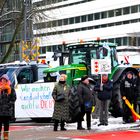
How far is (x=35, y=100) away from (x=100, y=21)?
8247 cm

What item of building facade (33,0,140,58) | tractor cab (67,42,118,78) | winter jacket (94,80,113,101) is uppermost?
building facade (33,0,140,58)

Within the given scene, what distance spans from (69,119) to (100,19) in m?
86.3

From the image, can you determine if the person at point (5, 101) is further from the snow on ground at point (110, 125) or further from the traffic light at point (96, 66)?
the traffic light at point (96, 66)

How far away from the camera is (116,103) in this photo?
792 inches

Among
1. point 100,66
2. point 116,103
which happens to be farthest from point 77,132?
point 116,103

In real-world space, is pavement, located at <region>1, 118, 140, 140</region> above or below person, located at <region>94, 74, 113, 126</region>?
below

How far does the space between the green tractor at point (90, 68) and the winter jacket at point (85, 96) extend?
11.3ft

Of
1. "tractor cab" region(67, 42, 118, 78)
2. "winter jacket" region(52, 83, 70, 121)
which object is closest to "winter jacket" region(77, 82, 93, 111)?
"winter jacket" region(52, 83, 70, 121)

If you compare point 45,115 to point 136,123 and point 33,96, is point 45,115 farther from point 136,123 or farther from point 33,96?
point 136,123

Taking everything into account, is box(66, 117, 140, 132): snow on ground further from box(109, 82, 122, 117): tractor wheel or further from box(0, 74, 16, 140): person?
box(0, 74, 16, 140): person

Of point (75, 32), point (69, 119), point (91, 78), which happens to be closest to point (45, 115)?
point (91, 78)

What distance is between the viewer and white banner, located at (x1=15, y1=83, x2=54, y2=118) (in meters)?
19.7

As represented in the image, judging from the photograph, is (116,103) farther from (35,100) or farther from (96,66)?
(35,100)

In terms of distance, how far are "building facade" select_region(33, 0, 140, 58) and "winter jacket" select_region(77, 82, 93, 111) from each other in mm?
69922
